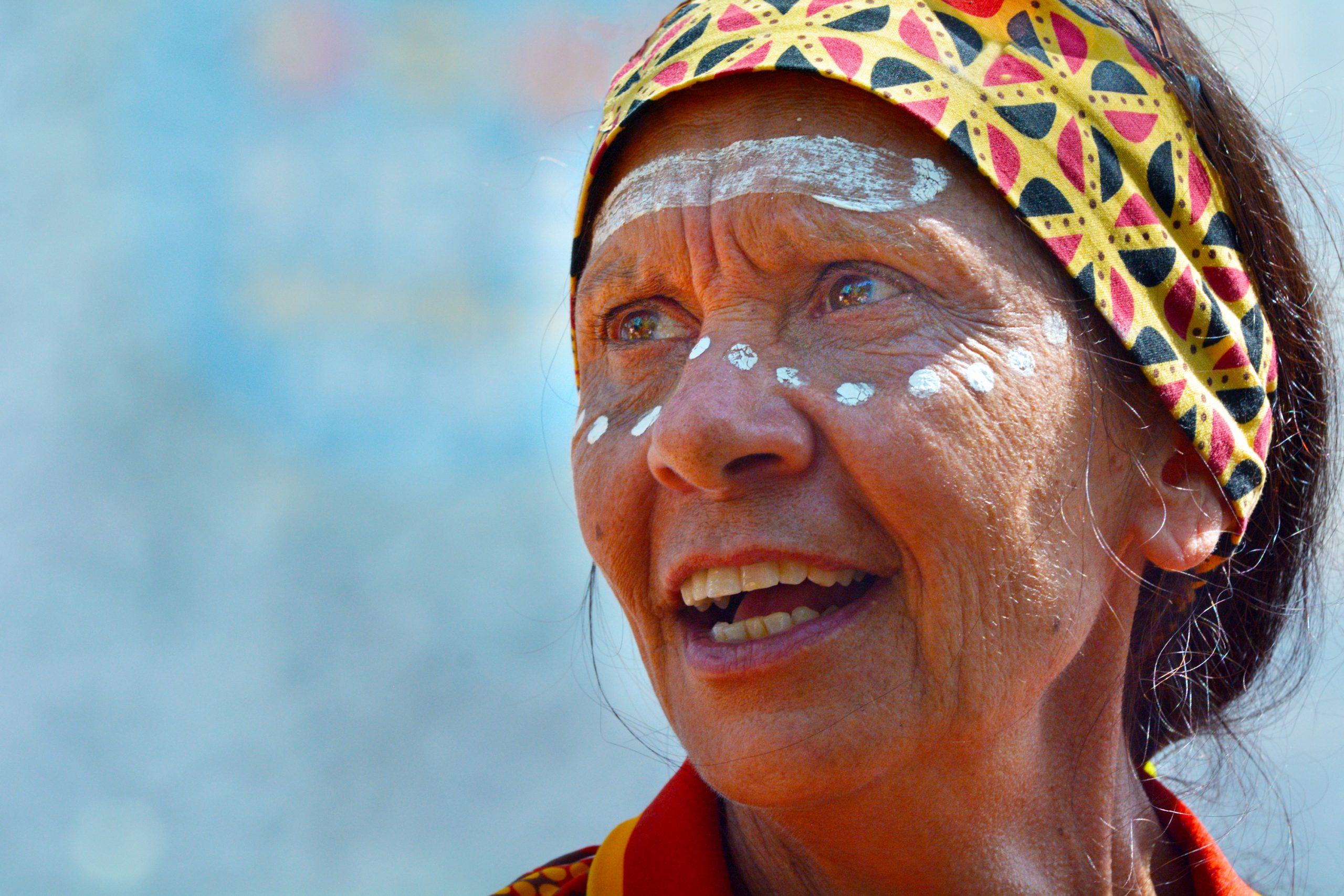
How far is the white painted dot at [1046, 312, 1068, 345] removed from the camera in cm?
226

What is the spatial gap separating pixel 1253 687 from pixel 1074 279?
1.28m

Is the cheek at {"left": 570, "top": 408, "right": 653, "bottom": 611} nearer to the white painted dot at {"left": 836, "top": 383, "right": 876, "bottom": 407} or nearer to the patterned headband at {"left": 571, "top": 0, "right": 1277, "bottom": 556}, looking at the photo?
the white painted dot at {"left": 836, "top": 383, "right": 876, "bottom": 407}

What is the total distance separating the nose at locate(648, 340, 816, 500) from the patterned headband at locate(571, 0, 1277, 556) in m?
0.55

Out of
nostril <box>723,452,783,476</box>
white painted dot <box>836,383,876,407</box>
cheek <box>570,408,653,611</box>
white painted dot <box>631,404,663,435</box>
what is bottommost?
nostril <box>723,452,783,476</box>

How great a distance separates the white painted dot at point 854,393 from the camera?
212 centimetres

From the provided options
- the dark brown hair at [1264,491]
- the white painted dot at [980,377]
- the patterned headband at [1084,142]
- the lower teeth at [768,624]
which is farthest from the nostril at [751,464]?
the dark brown hair at [1264,491]

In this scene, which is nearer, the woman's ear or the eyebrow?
the eyebrow

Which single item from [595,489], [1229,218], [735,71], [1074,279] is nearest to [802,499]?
[595,489]

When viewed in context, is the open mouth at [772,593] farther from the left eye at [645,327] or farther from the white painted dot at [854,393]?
the left eye at [645,327]

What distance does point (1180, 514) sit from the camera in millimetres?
2410

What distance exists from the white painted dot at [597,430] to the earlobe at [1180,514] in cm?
101

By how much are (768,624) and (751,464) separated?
10.7 inches

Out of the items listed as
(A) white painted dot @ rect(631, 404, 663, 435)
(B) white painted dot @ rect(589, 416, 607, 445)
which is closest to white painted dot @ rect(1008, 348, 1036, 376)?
(A) white painted dot @ rect(631, 404, 663, 435)

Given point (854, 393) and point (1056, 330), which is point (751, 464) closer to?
point (854, 393)
